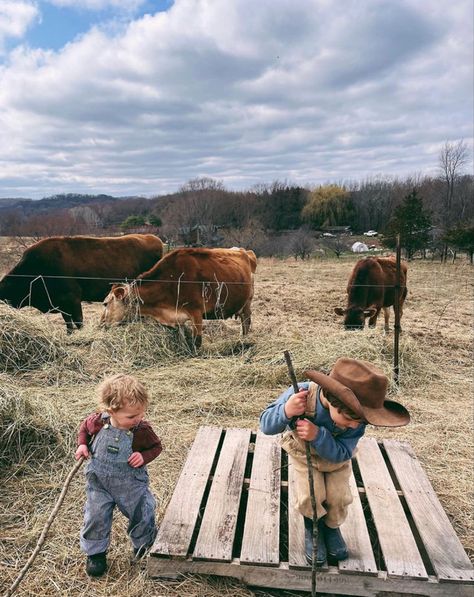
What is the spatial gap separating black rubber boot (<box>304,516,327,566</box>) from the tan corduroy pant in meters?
0.11

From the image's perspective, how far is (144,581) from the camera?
8.24 ft

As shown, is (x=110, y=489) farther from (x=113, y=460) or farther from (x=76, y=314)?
(x=76, y=314)

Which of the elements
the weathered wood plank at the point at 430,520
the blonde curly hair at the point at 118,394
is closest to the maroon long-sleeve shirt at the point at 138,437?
the blonde curly hair at the point at 118,394

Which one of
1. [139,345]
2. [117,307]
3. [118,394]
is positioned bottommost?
[139,345]

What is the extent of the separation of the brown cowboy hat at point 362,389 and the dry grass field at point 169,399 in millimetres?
1340

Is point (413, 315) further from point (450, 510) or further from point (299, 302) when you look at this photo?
point (450, 510)

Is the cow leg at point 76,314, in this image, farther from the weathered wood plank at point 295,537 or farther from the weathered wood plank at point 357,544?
the weathered wood plank at point 357,544

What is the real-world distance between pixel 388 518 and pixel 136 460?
1.69 meters

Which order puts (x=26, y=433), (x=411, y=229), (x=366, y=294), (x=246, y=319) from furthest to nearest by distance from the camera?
(x=411, y=229) < (x=246, y=319) < (x=366, y=294) < (x=26, y=433)

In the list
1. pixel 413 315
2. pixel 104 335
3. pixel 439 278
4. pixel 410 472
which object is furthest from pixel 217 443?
pixel 439 278

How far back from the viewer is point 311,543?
2494 mm

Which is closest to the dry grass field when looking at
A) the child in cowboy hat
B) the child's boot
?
the child's boot

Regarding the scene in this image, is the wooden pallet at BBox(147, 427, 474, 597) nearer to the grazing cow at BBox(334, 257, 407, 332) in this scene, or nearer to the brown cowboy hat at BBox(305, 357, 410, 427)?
the brown cowboy hat at BBox(305, 357, 410, 427)

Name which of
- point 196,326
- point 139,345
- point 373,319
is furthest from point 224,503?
point 373,319
